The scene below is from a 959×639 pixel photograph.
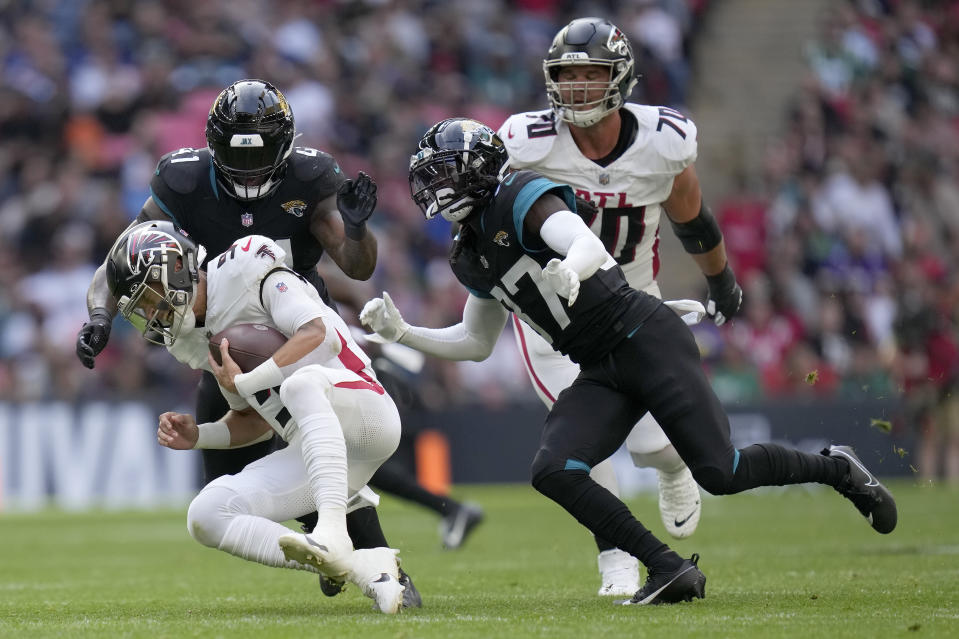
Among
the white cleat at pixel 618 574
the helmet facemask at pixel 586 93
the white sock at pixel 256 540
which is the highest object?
the helmet facemask at pixel 586 93

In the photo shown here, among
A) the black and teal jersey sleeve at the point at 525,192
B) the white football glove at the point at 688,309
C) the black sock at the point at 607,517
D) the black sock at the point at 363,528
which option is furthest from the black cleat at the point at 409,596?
the white football glove at the point at 688,309

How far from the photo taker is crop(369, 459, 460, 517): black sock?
8289 millimetres

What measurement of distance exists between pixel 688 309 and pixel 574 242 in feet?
3.13

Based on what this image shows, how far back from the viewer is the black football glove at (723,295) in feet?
22.4

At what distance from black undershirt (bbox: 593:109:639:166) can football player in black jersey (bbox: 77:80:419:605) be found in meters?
1.06

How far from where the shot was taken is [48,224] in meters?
14.4

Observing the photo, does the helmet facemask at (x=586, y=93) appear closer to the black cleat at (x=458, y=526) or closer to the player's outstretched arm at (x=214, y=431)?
the player's outstretched arm at (x=214, y=431)

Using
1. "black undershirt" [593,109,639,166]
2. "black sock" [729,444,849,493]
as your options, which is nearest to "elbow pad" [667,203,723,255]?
"black undershirt" [593,109,639,166]

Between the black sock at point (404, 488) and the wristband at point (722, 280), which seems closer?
the wristband at point (722, 280)

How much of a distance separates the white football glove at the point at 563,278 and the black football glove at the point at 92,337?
1781mm

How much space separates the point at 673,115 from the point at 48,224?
9520 millimetres

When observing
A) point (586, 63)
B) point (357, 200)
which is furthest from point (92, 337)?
point (586, 63)

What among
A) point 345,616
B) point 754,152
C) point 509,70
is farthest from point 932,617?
point 754,152

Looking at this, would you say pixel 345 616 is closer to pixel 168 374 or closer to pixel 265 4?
pixel 168 374
